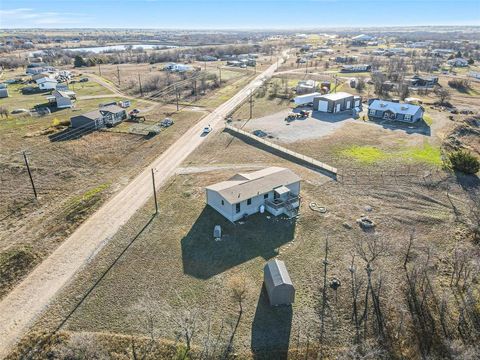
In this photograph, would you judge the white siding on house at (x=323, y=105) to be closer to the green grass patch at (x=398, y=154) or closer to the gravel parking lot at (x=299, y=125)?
the gravel parking lot at (x=299, y=125)

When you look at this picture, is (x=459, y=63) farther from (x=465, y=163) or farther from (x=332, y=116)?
(x=465, y=163)

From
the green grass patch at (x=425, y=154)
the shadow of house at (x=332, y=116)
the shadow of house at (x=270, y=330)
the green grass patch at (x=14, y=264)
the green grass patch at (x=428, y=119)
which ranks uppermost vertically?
the green grass patch at (x=428, y=119)

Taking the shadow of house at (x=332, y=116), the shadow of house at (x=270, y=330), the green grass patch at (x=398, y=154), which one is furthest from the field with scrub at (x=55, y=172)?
the green grass patch at (x=398, y=154)

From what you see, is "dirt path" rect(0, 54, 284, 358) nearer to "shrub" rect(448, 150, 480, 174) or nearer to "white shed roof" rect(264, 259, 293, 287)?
"white shed roof" rect(264, 259, 293, 287)

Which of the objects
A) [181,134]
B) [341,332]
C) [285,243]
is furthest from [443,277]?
[181,134]

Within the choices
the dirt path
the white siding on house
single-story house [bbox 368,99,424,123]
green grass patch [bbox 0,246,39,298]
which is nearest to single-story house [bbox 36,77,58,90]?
the dirt path

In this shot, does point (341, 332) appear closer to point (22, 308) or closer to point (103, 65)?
point (22, 308)

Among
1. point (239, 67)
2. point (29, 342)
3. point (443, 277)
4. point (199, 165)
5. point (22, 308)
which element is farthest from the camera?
point (239, 67)
